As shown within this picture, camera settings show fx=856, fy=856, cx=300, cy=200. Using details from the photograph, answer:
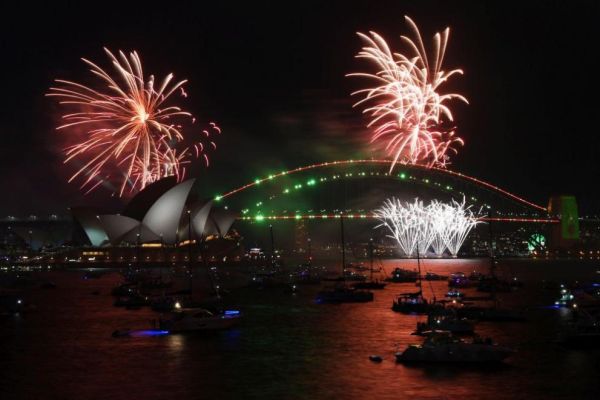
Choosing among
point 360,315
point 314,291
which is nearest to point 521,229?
point 314,291

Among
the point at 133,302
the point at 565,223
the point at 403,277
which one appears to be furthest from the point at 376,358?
the point at 565,223

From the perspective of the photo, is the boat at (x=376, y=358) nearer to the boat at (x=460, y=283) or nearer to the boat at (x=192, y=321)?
the boat at (x=192, y=321)

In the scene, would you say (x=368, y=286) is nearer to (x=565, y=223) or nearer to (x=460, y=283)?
(x=460, y=283)

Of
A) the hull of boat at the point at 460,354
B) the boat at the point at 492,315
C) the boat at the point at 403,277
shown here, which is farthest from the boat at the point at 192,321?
the boat at the point at 403,277

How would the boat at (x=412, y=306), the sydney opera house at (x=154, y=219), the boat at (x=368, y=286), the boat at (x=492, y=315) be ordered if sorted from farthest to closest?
1. the sydney opera house at (x=154, y=219)
2. the boat at (x=368, y=286)
3. the boat at (x=412, y=306)
4. the boat at (x=492, y=315)

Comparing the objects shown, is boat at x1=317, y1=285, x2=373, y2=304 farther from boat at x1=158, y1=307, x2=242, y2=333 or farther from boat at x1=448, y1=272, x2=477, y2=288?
boat at x1=158, y1=307, x2=242, y2=333

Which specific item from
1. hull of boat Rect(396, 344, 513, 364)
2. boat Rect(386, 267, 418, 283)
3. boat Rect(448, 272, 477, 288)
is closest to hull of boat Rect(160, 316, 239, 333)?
hull of boat Rect(396, 344, 513, 364)
